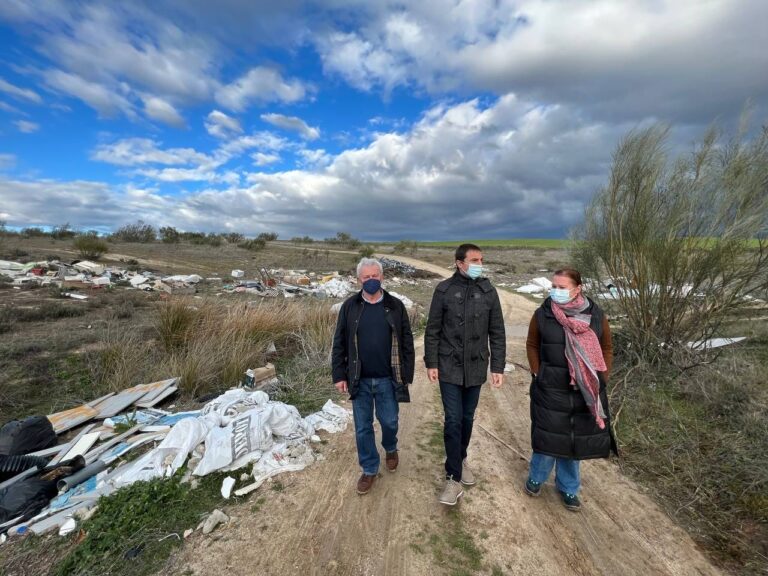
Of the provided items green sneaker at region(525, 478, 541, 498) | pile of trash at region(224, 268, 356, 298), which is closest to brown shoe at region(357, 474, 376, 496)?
green sneaker at region(525, 478, 541, 498)

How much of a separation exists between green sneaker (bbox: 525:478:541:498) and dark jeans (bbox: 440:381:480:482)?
0.64m

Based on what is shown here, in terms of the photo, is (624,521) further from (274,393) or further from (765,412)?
(274,393)

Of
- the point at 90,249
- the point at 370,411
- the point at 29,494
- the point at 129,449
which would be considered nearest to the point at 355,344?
the point at 370,411

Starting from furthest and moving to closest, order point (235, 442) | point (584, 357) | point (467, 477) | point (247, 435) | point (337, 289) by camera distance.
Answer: point (337, 289) < point (247, 435) < point (235, 442) < point (467, 477) < point (584, 357)

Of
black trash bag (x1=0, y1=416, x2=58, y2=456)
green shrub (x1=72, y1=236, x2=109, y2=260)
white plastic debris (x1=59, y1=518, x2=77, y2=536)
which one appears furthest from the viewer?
green shrub (x1=72, y1=236, x2=109, y2=260)

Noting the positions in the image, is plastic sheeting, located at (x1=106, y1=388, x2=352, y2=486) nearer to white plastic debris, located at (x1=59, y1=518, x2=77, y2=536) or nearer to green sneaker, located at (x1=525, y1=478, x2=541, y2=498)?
white plastic debris, located at (x1=59, y1=518, x2=77, y2=536)

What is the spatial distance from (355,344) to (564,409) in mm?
1710

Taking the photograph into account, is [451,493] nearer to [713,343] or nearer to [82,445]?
[82,445]

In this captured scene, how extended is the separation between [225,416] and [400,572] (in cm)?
250

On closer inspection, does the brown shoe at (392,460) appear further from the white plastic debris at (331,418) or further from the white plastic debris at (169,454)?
the white plastic debris at (169,454)

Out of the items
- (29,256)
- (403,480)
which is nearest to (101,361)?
(403,480)

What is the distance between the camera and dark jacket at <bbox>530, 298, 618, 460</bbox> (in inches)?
108

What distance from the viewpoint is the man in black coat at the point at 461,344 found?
2857 millimetres

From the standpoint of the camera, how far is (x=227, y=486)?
3174mm
